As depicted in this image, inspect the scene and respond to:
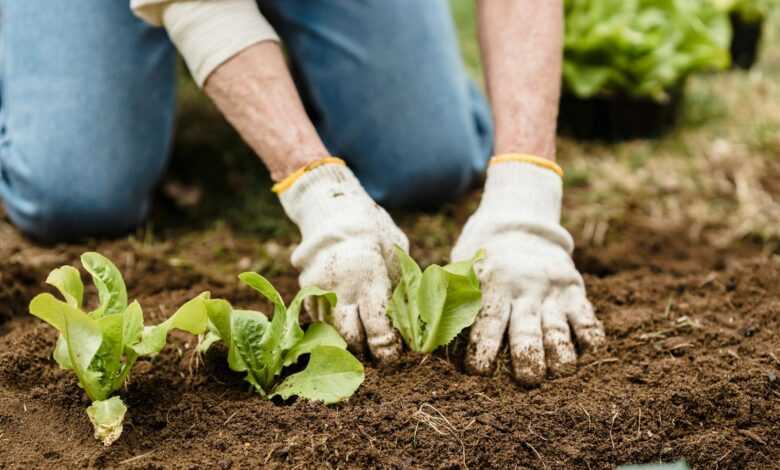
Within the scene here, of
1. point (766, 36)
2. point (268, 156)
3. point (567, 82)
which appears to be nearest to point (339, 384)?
point (268, 156)

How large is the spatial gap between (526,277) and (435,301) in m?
0.21

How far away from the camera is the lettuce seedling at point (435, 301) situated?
155 centimetres

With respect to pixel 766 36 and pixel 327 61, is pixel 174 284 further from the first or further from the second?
pixel 766 36

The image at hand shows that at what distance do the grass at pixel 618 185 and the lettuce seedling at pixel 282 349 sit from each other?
71 cm

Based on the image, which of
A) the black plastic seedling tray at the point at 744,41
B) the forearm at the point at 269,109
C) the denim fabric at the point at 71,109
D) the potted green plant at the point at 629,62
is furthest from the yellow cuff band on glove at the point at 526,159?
the black plastic seedling tray at the point at 744,41

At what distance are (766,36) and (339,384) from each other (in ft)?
12.6

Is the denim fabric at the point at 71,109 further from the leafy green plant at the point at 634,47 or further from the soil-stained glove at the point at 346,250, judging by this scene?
the leafy green plant at the point at 634,47

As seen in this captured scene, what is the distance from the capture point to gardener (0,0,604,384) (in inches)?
64.9

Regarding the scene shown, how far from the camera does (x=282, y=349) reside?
1520 mm

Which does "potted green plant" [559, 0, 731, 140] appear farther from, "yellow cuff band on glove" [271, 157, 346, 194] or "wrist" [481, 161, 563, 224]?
"yellow cuff band on glove" [271, 157, 346, 194]

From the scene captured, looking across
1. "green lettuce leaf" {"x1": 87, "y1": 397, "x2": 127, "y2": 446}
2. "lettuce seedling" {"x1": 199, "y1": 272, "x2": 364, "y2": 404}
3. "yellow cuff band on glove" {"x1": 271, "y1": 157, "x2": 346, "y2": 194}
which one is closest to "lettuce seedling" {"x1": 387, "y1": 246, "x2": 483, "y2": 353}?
"lettuce seedling" {"x1": 199, "y1": 272, "x2": 364, "y2": 404}

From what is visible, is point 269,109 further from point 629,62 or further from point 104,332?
point 629,62

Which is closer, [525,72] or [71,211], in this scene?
[525,72]

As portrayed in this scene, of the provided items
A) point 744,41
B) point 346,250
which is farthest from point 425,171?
point 744,41
